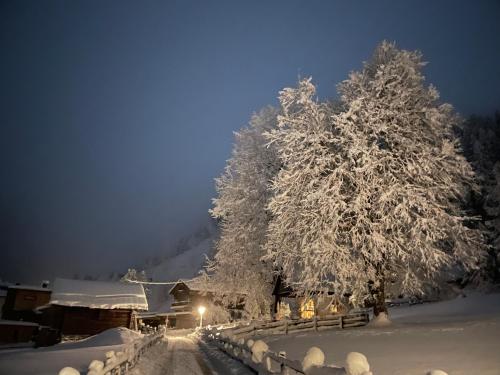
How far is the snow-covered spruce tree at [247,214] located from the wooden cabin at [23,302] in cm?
Answer: 3318

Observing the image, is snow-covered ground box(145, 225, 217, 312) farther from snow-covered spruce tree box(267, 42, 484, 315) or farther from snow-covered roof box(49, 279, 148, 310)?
snow-covered spruce tree box(267, 42, 484, 315)

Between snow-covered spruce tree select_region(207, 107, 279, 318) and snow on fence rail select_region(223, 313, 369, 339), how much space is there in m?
4.74

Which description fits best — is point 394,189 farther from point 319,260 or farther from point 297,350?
point 297,350

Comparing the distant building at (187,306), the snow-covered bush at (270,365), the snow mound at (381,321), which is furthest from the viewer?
the distant building at (187,306)

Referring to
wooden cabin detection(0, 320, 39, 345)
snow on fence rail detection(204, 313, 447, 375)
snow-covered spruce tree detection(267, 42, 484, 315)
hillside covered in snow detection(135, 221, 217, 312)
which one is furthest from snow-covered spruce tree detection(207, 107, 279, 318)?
hillside covered in snow detection(135, 221, 217, 312)

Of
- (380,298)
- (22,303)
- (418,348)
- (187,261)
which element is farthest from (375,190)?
(187,261)

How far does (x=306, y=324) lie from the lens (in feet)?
74.0

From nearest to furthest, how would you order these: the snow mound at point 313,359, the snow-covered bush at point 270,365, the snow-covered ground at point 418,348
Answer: the snow mound at point 313,359
the snow-covered ground at point 418,348
the snow-covered bush at point 270,365

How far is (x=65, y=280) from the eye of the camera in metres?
40.7

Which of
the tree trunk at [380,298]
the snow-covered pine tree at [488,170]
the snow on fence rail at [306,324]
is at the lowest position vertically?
the snow on fence rail at [306,324]

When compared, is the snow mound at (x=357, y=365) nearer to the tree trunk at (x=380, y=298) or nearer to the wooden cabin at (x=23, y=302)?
the tree trunk at (x=380, y=298)

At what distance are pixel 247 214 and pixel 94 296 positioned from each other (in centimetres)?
2336

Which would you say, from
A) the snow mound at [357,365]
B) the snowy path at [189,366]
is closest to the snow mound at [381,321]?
the snowy path at [189,366]

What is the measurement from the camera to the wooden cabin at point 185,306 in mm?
56300
